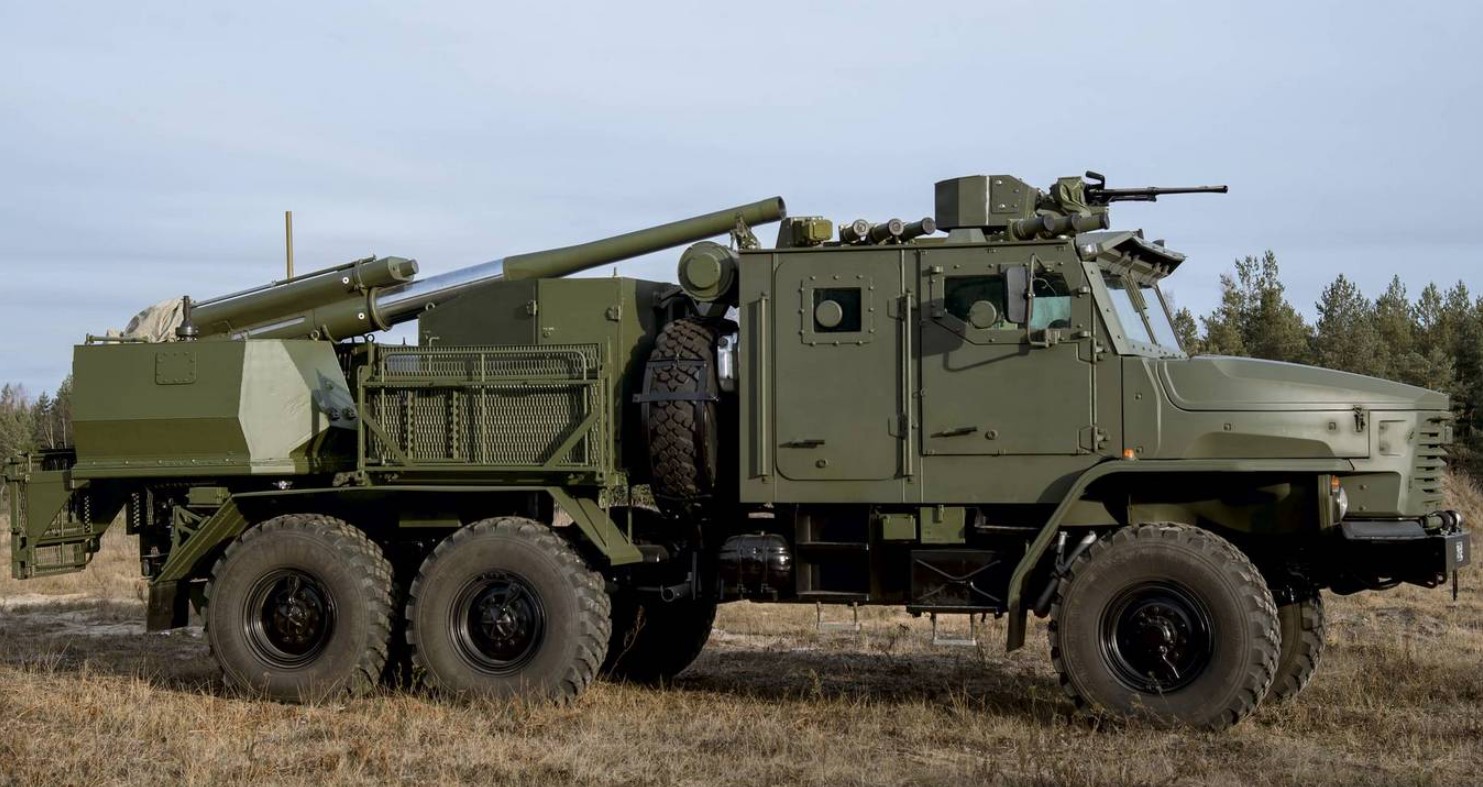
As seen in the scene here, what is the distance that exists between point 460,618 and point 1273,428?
5052mm

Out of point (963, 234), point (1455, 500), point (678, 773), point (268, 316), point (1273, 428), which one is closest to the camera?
point (678, 773)

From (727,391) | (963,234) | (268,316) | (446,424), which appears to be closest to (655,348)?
(727,391)

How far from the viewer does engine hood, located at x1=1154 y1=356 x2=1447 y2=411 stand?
9.15 m

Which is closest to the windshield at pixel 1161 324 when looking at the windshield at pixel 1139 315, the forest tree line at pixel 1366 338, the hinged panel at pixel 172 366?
the windshield at pixel 1139 315

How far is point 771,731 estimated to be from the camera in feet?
29.7

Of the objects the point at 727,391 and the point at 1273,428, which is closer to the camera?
the point at 1273,428

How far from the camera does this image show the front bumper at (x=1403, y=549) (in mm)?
8922

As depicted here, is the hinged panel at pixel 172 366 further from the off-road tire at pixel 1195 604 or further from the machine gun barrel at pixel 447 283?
the off-road tire at pixel 1195 604

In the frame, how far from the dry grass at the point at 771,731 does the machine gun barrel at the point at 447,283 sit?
2.58 metres

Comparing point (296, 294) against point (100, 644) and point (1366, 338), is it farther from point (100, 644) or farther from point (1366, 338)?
point (1366, 338)

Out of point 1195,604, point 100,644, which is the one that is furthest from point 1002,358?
point 100,644

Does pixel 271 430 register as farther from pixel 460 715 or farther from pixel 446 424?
pixel 460 715

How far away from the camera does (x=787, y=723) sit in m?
9.44

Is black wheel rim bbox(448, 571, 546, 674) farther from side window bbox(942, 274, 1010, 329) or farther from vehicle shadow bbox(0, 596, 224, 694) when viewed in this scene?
side window bbox(942, 274, 1010, 329)
